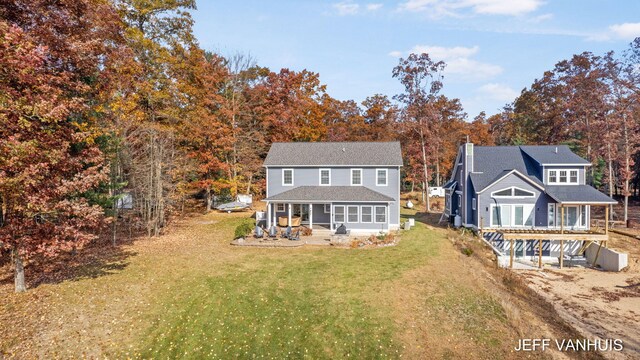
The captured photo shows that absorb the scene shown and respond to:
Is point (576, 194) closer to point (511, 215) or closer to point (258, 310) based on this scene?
point (511, 215)

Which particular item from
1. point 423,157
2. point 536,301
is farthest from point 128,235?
point 423,157

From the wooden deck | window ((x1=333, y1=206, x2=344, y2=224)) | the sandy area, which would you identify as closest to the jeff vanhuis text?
the sandy area

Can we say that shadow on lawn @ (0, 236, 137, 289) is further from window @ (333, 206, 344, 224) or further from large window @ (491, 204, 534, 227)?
large window @ (491, 204, 534, 227)

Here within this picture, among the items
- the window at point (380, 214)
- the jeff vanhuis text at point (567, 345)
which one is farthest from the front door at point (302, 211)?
the jeff vanhuis text at point (567, 345)

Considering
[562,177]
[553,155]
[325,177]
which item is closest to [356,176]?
[325,177]

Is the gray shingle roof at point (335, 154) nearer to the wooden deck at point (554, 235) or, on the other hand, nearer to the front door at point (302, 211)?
the front door at point (302, 211)

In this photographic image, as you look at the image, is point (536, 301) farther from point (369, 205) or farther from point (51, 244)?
point (51, 244)
